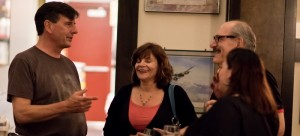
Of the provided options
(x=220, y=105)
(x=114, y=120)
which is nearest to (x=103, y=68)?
(x=114, y=120)

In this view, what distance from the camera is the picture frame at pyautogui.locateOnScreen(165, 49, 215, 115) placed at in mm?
3383

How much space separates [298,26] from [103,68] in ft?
5.42

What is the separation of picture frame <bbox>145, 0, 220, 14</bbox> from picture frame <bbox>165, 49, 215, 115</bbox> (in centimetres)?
33

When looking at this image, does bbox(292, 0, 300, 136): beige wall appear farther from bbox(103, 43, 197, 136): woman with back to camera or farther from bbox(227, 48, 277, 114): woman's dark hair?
bbox(227, 48, 277, 114): woman's dark hair

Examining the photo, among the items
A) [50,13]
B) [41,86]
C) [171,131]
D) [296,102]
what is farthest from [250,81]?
[296,102]

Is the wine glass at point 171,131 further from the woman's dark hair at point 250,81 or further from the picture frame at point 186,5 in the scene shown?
the picture frame at point 186,5

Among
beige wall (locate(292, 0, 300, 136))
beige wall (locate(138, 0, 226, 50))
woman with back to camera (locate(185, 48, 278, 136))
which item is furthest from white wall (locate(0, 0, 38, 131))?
woman with back to camera (locate(185, 48, 278, 136))

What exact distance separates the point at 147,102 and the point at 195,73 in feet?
2.77

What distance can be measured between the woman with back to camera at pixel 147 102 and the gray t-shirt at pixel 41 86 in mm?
318

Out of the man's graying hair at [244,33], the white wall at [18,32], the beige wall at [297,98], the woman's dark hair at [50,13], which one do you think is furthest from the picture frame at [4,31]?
the beige wall at [297,98]

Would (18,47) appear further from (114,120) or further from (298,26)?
(298,26)

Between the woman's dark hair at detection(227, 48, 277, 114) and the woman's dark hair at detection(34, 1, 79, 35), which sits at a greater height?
the woman's dark hair at detection(34, 1, 79, 35)

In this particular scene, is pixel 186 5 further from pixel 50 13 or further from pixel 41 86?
pixel 41 86

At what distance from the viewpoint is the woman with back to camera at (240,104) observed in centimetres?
149
